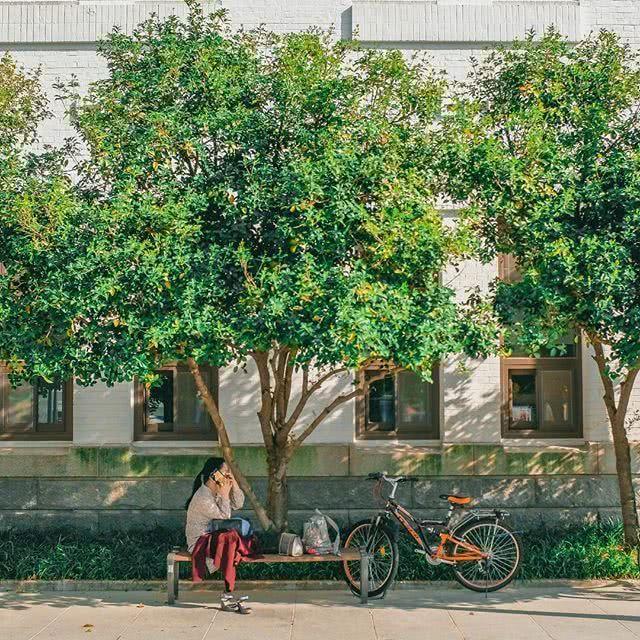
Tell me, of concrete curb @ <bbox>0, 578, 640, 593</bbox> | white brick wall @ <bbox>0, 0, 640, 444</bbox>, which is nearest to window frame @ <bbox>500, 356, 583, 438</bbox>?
white brick wall @ <bbox>0, 0, 640, 444</bbox>

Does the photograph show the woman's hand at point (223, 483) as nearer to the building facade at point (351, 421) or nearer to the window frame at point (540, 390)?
the building facade at point (351, 421)

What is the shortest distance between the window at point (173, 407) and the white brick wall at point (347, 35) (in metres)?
0.35

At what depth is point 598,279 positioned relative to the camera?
9.18 metres

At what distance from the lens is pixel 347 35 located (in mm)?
13461

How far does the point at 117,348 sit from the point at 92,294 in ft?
2.02

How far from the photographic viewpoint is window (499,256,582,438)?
13375mm

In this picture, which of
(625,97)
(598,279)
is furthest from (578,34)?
(598,279)

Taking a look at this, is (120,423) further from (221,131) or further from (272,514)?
(221,131)

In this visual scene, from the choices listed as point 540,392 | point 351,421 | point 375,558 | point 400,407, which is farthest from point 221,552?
point 540,392

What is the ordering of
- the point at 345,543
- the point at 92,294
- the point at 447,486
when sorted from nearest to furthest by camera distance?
the point at 92,294, the point at 345,543, the point at 447,486

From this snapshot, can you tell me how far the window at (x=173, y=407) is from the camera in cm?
1341

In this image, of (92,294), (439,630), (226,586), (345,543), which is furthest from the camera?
(345,543)

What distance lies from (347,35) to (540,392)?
536 cm

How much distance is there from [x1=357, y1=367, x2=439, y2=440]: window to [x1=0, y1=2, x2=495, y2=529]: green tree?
3.72 m
